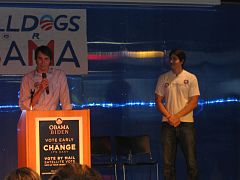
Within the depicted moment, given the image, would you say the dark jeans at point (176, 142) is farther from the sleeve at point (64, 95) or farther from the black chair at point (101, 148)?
the sleeve at point (64, 95)

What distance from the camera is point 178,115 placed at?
260 inches

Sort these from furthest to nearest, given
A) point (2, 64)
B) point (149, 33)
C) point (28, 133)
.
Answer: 1. point (149, 33)
2. point (2, 64)
3. point (28, 133)

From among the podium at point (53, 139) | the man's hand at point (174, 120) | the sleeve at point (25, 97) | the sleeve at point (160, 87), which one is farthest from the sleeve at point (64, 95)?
the sleeve at point (160, 87)

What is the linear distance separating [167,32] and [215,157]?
1.85 meters

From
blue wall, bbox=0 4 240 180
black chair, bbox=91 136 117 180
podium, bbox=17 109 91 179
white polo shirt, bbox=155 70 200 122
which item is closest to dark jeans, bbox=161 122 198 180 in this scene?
white polo shirt, bbox=155 70 200 122

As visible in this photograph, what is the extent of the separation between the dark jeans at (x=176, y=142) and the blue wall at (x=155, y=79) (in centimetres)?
86

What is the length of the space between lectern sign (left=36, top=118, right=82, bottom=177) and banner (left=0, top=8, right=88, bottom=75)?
332cm

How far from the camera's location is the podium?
3.92m

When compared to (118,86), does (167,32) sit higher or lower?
higher

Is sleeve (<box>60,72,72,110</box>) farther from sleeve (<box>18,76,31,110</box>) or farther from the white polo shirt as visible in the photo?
the white polo shirt

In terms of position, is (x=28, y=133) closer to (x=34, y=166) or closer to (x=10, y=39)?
(x=34, y=166)

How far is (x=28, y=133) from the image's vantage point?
390 centimetres

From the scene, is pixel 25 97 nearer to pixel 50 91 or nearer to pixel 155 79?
pixel 50 91

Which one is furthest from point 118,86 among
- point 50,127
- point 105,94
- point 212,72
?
point 50,127
